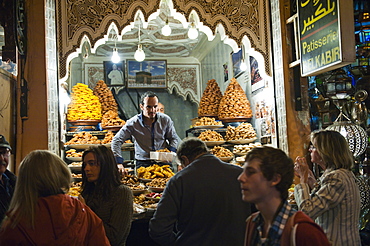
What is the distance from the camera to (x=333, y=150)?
302 centimetres

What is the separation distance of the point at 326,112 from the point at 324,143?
10.0ft

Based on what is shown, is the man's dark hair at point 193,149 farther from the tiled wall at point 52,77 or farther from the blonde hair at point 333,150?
the tiled wall at point 52,77

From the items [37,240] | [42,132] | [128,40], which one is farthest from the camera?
[128,40]

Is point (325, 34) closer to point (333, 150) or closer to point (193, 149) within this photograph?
point (333, 150)

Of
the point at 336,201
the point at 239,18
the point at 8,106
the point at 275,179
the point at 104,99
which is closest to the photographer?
the point at 275,179

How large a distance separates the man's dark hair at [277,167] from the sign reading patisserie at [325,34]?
2.70 metres

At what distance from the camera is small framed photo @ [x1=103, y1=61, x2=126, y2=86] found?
1188 centimetres

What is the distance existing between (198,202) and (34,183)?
105cm

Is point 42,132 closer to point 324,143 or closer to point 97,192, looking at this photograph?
point 97,192

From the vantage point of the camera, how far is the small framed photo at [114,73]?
11875 mm

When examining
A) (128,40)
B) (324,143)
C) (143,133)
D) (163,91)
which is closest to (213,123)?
(143,133)

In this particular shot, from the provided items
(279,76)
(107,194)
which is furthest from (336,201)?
(279,76)

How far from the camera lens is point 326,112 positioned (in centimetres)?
593

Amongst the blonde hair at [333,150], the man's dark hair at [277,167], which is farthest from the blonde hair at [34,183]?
the blonde hair at [333,150]
